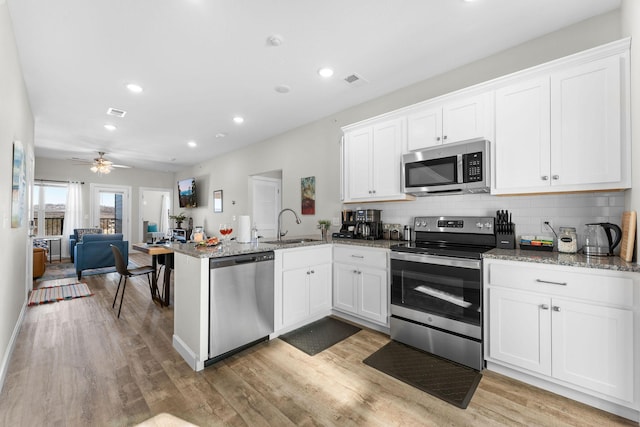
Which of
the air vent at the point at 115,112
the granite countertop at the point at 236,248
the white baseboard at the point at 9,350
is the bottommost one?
the white baseboard at the point at 9,350

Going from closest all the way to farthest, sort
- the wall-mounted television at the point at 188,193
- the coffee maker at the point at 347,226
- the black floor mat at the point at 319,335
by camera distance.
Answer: the black floor mat at the point at 319,335
the coffee maker at the point at 347,226
the wall-mounted television at the point at 188,193

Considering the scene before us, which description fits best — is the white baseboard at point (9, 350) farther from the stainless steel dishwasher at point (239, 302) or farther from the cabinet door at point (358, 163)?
the cabinet door at point (358, 163)

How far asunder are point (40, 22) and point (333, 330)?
3.77 meters

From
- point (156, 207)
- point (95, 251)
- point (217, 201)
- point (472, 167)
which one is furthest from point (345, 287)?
point (156, 207)

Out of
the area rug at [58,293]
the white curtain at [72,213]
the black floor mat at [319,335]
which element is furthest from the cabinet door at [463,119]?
the white curtain at [72,213]

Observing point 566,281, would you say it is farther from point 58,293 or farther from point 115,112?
point 58,293

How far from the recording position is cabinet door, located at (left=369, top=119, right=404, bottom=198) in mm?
3018

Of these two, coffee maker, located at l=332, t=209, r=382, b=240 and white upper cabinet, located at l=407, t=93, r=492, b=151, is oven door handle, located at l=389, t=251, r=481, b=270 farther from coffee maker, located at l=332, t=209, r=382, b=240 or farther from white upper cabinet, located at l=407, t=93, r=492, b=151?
white upper cabinet, located at l=407, t=93, r=492, b=151

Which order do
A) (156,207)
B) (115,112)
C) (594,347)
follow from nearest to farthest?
(594,347)
(115,112)
(156,207)

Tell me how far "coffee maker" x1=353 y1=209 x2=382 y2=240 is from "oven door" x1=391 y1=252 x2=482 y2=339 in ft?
2.30

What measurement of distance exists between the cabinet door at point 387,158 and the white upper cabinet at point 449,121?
147 millimetres

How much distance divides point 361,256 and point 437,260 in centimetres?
84

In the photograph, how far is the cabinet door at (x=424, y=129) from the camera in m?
2.72

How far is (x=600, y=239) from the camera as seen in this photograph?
2037 mm
